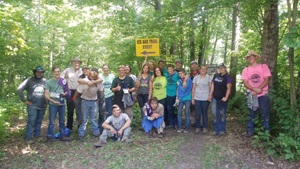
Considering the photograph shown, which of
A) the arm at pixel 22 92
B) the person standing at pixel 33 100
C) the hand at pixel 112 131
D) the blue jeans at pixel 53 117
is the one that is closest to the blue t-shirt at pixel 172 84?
the hand at pixel 112 131

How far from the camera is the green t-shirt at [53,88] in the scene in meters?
5.91

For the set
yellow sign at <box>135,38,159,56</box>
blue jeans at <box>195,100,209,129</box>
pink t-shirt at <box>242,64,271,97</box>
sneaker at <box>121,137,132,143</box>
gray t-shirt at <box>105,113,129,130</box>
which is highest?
yellow sign at <box>135,38,159,56</box>

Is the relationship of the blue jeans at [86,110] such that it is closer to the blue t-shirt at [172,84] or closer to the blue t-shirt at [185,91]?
the blue t-shirt at [172,84]

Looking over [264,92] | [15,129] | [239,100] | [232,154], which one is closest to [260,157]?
[232,154]

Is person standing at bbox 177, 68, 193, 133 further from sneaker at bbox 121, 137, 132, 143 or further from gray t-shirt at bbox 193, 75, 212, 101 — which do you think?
sneaker at bbox 121, 137, 132, 143

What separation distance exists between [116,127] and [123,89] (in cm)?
106

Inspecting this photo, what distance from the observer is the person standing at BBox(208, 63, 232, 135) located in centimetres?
596

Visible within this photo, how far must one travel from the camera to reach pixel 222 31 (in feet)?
55.3

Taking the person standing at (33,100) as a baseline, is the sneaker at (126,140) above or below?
below

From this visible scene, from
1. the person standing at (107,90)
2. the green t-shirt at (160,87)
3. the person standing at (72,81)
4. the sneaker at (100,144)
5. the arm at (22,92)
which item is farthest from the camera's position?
the person standing at (107,90)

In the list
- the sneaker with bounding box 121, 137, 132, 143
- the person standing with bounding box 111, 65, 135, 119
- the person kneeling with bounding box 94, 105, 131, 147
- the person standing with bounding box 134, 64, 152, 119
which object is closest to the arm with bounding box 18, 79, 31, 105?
the person kneeling with bounding box 94, 105, 131, 147

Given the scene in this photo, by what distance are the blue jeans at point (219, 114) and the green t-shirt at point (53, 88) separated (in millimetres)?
3914

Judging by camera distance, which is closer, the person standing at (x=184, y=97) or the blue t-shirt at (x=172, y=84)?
the person standing at (x=184, y=97)

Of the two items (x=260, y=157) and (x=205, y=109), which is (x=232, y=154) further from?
(x=205, y=109)
